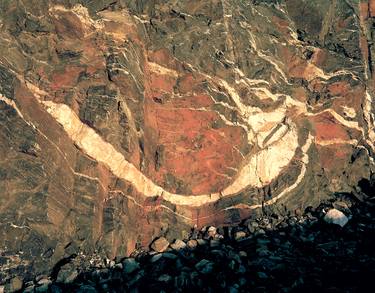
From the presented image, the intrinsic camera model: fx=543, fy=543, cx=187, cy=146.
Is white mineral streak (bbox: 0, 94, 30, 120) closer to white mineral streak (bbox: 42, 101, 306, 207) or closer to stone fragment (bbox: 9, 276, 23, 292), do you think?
white mineral streak (bbox: 42, 101, 306, 207)

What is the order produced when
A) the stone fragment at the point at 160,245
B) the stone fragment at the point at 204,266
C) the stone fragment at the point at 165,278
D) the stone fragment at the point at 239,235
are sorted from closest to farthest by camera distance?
the stone fragment at the point at 165,278, the stone fragment at the point at 204,266, the stone fragment at the point at 160,245, the stone fragment at the point at 239,235

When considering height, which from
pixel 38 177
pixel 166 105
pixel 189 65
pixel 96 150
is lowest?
pixel 38 177

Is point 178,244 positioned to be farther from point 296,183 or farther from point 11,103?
point 11,103

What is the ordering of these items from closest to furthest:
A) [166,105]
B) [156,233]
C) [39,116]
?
[39,116], [156,233], [166,105]

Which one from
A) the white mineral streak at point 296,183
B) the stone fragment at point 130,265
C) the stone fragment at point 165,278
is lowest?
the stone fragment at point 165,278

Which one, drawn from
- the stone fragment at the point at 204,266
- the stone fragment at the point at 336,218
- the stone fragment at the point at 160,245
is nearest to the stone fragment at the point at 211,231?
the stone fragment at the point at 160,245

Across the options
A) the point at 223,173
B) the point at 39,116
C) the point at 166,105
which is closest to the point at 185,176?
the point at 223,173

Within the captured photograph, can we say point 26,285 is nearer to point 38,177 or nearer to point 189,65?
point 38,177

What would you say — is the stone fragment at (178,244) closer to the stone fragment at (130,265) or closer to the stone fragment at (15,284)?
the stone fragment at (130,265)
